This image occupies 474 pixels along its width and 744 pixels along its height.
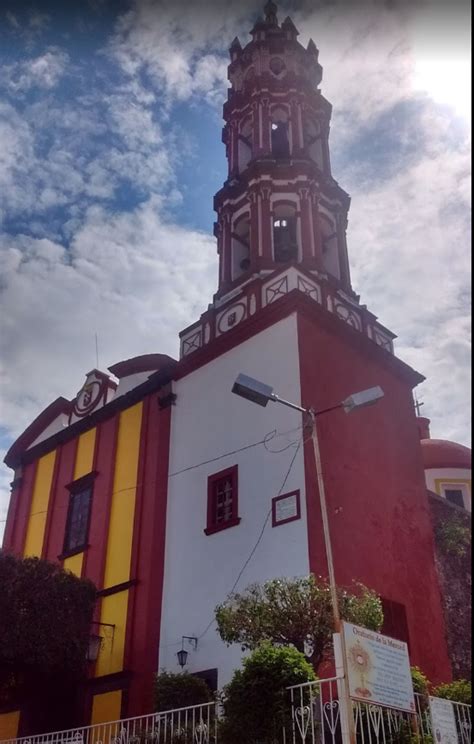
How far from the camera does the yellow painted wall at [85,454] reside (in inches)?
778

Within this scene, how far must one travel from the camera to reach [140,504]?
17.2 metres

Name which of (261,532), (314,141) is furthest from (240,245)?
(261,532)

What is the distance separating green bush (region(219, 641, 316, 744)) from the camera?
888 centimetres

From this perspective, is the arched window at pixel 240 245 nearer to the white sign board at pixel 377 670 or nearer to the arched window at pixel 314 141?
the arched window at pixel 314 141

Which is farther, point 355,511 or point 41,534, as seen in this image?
point 41,534

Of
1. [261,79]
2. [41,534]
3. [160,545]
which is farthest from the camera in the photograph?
[261,79]

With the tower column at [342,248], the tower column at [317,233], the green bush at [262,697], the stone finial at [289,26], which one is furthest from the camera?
the tower column at [342,248]

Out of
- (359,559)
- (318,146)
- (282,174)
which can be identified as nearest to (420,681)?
(359,559)

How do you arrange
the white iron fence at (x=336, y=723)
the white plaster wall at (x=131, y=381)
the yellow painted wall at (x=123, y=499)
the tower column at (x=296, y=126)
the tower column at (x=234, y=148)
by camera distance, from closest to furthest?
1. the white iron fence at (x=336, y=723)
2. the yellow painted wall at (x=123, y=499)
3. the white plaster wall at (x=131, y=381)
4. the tower column at (x=296, y=126)
5. the tower column at (x=234, y=148)

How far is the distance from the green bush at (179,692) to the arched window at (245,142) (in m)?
14.8

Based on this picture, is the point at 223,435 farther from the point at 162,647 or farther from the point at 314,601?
the point at 314,601

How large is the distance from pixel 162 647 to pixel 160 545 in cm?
215

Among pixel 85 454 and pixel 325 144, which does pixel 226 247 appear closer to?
pixel 325 144

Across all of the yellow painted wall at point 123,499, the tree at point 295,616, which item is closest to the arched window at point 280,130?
the yellow painted wall at point 123,499
